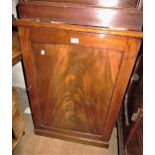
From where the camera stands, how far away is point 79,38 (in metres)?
0.88

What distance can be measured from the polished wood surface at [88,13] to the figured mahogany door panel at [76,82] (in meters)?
0.14

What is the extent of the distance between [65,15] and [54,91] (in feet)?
1.70

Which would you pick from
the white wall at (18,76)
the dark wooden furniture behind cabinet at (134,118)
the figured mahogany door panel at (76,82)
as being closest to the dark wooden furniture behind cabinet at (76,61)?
the figured mahogany door panel at (76,82)

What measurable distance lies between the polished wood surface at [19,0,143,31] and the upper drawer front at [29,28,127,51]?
5cm

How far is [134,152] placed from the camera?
42.0 inches

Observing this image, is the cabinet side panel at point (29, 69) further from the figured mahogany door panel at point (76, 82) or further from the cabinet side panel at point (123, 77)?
the cabinet side panel at point (123, 77)

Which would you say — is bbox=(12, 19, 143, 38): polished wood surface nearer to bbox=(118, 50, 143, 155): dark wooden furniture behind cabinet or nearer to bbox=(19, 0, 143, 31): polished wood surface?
bbox=(19, 0, 143, 31): polished wood surface

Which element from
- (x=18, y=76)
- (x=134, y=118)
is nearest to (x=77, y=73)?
(x=134, y=118)

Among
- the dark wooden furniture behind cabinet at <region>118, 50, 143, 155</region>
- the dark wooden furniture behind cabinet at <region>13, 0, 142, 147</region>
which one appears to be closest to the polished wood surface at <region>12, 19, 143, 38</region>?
the dark wooden furniture behind cabinet at <region>13, 0, 142, 147</region>

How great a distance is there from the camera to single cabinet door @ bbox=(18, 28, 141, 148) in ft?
2.93

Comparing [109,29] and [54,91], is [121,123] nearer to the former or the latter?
[54,91]

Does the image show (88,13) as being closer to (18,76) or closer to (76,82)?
(76,82)

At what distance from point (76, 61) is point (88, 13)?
0.28 m
